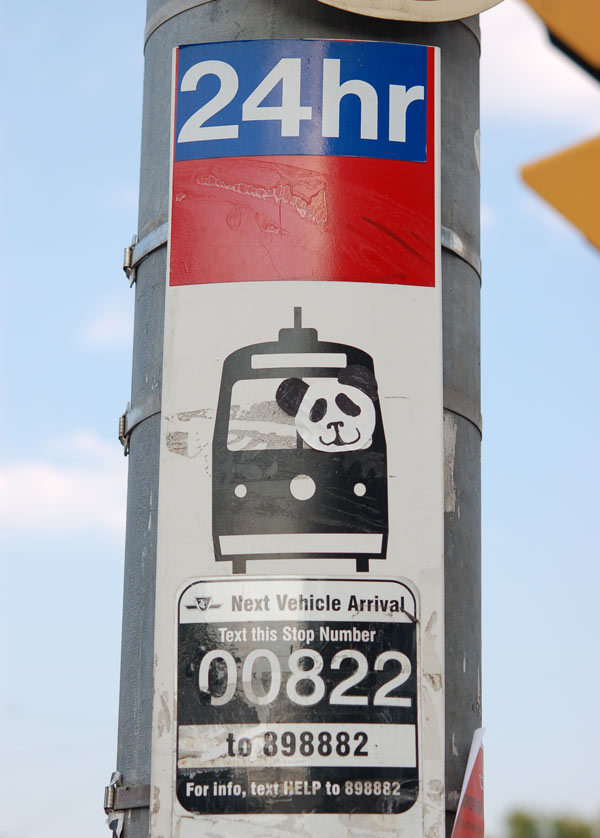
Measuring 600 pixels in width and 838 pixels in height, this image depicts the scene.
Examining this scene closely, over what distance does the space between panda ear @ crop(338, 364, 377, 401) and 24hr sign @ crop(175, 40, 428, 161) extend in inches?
39.1

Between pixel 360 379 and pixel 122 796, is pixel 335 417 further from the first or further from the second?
pixel 122 796

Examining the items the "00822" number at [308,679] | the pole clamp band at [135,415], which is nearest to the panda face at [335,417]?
the pole clamp band at [135,415]

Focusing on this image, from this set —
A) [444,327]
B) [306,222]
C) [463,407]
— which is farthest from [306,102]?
[463,407]

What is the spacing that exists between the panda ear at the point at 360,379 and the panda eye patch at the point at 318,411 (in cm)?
13

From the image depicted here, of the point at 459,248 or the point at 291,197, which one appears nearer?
the point at 291,197

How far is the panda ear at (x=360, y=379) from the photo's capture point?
5.05 metres

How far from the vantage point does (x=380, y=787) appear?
4641mm

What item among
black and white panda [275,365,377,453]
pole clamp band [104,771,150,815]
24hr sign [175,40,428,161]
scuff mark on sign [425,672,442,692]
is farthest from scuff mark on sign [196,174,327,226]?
pole clamp band [104,771,150,815]

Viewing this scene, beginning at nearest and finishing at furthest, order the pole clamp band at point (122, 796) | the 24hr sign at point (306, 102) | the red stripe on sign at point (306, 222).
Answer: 1. the pole clamp band at point (122, 796)
2. the red stripe on sign at point (306, 222)
3. the 24hr sign at point (306, 102)

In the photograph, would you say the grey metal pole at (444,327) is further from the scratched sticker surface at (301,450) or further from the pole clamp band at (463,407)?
the scratched sticker surface at (301,450)

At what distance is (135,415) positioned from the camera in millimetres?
5570

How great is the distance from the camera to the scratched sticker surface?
468 cm

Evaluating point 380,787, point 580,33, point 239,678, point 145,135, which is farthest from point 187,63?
point 580,33

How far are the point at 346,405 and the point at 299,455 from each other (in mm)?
290
